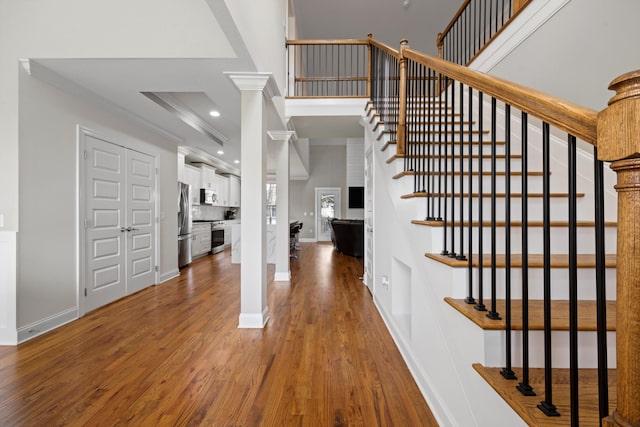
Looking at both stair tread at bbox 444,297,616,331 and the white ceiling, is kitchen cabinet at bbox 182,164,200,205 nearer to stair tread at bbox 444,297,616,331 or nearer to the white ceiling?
the white ceiling

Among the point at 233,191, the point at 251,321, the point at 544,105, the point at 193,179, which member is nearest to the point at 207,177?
the point at 193,179

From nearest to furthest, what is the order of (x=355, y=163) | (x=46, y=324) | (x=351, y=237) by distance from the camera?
(x=46, y=324), (x=351, y=237), (x=355, y=163)

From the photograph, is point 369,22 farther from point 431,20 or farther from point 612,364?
point 612,364

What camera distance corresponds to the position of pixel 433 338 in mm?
1645

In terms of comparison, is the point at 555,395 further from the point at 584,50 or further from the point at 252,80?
the point at 252,80

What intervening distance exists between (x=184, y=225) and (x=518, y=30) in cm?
584

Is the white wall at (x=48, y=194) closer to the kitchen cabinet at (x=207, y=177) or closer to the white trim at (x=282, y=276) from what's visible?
the white trim at (x=282, y=276)

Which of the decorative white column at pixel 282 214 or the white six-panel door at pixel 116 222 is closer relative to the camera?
the white six-panel door at pixel 116 222

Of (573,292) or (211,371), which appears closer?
(573,292)

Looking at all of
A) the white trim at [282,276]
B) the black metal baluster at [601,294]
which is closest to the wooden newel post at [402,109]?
the black metal baluster at [601,294]

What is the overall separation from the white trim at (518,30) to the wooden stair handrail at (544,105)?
2037 millimetres

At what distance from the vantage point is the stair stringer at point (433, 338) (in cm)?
119

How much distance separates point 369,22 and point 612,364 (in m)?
7.15

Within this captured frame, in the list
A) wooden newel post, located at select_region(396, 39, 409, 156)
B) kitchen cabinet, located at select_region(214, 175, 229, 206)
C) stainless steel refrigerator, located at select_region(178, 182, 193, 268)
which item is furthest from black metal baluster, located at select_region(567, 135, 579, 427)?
kitchen cabinet, located at select_region(214, 175, 229, 206)
